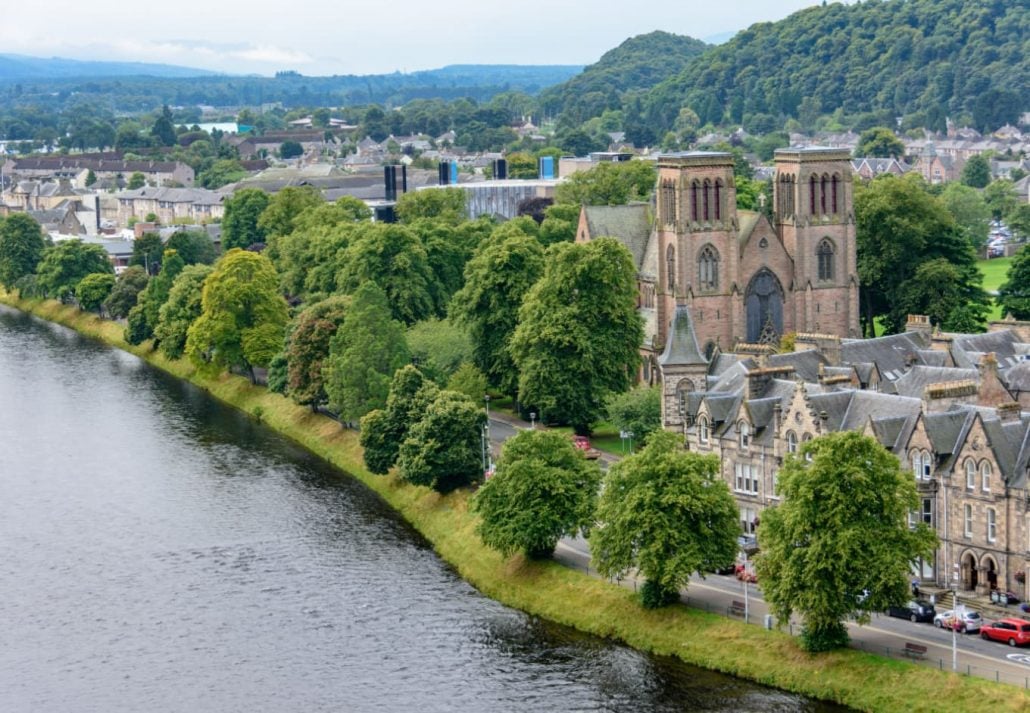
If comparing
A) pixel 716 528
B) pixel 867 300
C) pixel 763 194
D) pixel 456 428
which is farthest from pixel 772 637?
pixel 763 194

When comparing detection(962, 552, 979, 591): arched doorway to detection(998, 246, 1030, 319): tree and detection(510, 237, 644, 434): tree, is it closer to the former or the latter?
detection(510, 237, 644, 434): tree

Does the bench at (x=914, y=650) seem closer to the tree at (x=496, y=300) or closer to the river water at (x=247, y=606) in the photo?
the river water at (x=247, y=606)

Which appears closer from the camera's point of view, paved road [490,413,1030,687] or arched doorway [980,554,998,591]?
paved road [490,413,1030,687]

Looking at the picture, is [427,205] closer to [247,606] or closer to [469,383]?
[469,383]

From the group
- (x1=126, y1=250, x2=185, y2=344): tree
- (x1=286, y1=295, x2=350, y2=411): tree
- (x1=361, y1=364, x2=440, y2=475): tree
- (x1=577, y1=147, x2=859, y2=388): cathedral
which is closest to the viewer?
(x1=361, y1=364, x2=440, y2=475): tree

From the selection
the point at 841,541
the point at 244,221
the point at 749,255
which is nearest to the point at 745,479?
the point at 841,541

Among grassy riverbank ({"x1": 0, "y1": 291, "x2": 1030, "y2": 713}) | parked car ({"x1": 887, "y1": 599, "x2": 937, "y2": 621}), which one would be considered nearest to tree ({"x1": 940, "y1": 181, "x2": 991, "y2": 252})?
grassy riverbank ({"x1": 0, "y1": 291, "x2": 1030, "y2": 713})

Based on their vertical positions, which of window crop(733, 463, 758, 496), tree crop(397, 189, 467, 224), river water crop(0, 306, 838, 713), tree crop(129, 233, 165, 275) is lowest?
river water crop(0, 306, 838, 713)
